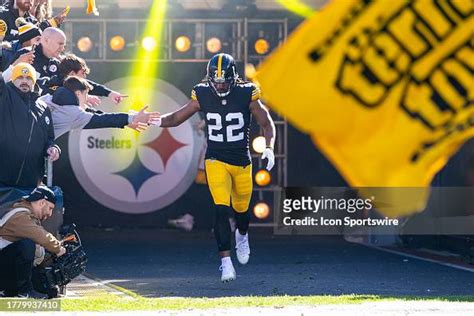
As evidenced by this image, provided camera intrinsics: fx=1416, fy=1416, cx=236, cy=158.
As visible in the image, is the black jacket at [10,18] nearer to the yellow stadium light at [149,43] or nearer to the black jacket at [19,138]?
the black jacket at [19,138]

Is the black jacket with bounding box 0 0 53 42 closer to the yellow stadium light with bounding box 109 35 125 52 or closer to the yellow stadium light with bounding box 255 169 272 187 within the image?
the yellow stadium light with bounding box 109 35 125 52

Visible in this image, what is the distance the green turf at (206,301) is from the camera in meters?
11.9

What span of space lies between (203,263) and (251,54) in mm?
3183

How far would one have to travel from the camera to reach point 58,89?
13.0 m

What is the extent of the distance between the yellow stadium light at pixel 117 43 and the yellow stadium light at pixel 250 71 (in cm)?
165

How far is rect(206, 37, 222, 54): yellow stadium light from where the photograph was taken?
18500mm

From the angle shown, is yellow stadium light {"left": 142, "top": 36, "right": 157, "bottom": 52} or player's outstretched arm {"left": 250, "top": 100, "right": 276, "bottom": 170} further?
yellow stadium light {"left": 142, "top": 36, "right": 157, "bottom": 52}

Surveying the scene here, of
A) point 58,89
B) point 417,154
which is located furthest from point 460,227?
point 58,89

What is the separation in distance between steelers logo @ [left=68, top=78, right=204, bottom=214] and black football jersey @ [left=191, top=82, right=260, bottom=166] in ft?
14.7

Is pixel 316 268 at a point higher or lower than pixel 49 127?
lower

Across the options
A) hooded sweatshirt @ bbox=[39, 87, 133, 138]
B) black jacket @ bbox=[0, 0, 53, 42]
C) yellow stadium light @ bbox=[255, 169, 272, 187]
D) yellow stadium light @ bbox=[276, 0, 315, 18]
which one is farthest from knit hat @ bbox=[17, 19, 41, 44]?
yellow stadium light @ bbox=[255, 169, 272, 187]

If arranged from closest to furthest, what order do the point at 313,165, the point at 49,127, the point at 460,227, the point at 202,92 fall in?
the point at 49,127
the point at 202,92
the point at 460,227
the point at 313,165

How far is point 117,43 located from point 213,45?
1261mm

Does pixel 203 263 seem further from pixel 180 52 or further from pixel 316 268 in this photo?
pixel 180 52
